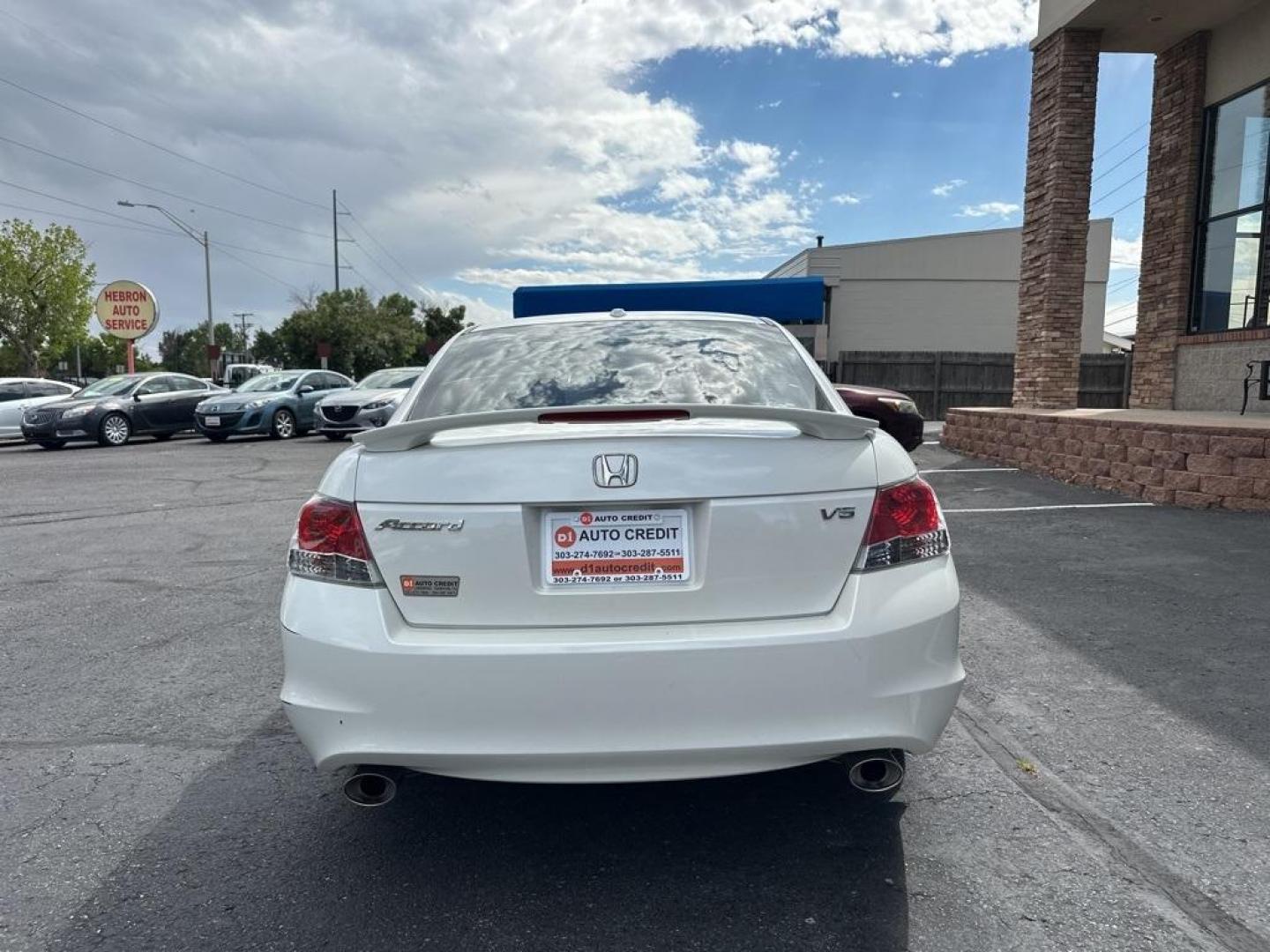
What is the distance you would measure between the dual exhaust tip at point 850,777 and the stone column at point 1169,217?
44.1 feet

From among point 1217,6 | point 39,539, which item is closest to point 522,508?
point 39,539

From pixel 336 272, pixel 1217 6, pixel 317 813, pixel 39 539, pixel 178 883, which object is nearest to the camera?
pixel 178 883

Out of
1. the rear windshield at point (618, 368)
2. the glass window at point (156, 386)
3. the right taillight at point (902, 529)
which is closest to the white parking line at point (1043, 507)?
the rear windshield at point (618, 368)

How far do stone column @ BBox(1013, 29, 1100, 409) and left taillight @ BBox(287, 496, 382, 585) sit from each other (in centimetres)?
1215

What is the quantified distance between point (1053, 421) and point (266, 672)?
31.8 ft

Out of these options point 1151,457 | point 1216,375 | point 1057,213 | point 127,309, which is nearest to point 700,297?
point 1151,457

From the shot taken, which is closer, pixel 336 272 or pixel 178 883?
pixel 178 883

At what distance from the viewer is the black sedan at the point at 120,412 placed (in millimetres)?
17594

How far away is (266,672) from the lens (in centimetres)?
429

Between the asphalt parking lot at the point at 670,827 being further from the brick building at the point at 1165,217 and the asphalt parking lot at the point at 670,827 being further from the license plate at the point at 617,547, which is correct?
the brick building at the point at 1165,217

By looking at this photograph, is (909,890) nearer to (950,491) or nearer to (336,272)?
(950,491)

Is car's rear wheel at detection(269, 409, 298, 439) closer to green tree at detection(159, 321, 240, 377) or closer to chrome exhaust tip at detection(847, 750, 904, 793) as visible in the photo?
chrome exhaust tip at detection(847, 750, 904, 793)

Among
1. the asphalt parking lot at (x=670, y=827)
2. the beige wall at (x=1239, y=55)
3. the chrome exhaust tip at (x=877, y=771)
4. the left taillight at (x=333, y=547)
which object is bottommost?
the asphalt parking lot at (x=670, y=827)

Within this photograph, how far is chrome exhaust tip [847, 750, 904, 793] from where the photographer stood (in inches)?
94.5
